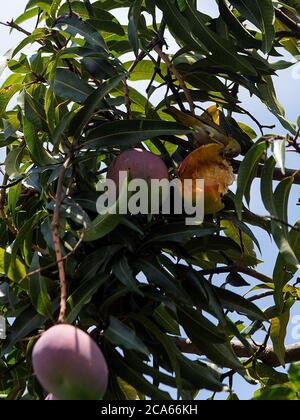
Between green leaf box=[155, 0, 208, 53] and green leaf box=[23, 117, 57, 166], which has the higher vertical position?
green leaf box=[155, 0, 208, 53]

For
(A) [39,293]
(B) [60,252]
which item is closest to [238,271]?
(A) [39,293]

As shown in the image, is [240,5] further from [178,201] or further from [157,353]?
[157,353]

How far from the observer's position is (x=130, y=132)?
4.34 feet

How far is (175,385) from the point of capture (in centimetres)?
128

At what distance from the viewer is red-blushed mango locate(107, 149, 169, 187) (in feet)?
4.09

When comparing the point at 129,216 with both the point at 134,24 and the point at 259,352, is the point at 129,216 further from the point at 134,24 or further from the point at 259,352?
the point at 259,352

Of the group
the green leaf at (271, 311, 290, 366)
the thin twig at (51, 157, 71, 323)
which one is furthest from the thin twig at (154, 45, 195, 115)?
the green leaf at (271, 311, 290, 366)

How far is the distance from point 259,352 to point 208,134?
522 mm

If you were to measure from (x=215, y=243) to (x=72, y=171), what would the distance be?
0.82 ft

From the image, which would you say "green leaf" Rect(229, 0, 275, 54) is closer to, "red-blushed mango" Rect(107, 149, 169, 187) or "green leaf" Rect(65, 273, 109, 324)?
"red-blushed mango" Rect(107, 149, 169, 187)

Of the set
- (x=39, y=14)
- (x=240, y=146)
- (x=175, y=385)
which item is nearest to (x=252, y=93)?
(x=240, y=146)

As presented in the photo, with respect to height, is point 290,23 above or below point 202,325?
above

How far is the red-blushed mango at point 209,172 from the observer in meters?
1.32

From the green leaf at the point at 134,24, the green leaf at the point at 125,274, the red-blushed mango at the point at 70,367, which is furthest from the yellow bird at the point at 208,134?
the red-blushed mango at the point at 70,367
